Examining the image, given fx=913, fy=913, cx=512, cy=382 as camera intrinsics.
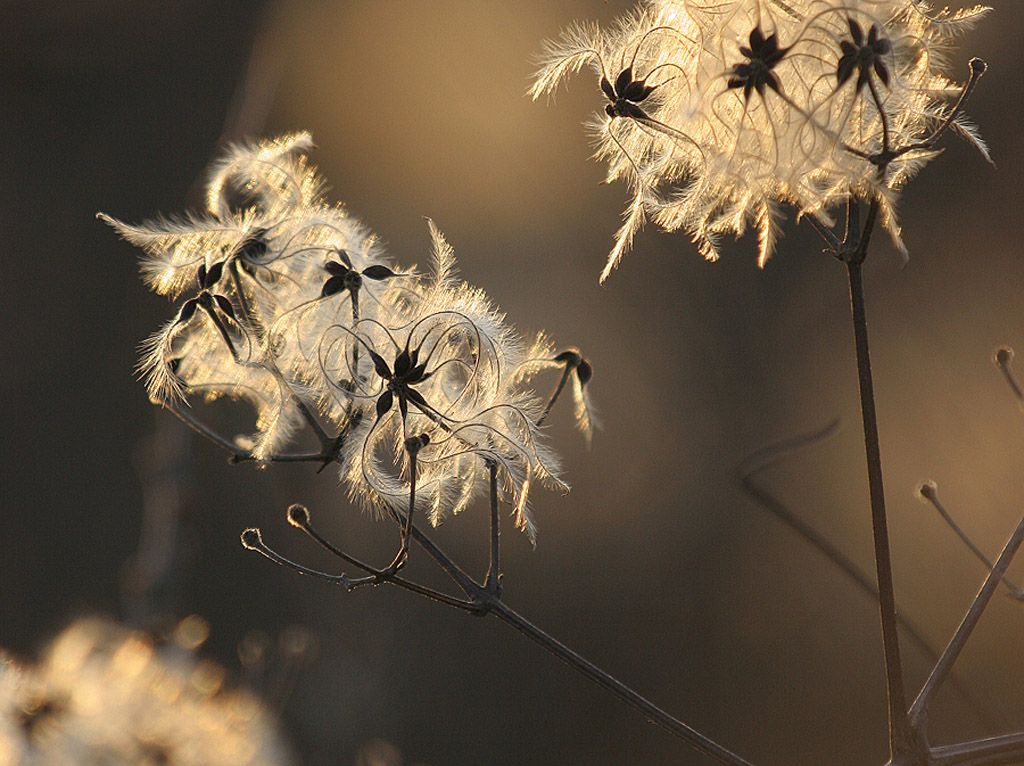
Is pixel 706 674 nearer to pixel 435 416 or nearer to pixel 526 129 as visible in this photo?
pixel 526 129

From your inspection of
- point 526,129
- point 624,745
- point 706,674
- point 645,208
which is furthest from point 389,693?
point 645,208

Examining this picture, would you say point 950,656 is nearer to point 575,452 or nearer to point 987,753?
point 987,753

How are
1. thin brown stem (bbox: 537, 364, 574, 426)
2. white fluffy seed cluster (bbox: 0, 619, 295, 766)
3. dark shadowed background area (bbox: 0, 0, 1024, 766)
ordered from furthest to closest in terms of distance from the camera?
dark shadowed background area (bbox: 0, 0, 1024, 766) < white fluffy seed cluster (bbox: 0, 619, 295, 766) < thin brown stem (bbox: 537, 364, 574, 426)

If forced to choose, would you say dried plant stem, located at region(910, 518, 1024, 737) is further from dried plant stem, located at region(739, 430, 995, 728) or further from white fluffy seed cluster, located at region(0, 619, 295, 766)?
white fluffy seed cluster, located at region(0, 619, 295, 766)

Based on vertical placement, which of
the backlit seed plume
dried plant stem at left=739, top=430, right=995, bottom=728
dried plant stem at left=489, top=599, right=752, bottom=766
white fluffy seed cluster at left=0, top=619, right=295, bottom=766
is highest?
the backlit seed plume

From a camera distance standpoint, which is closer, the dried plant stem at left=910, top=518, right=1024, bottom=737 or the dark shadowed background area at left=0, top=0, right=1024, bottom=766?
the dried plant stem at left=910, top=518, right=1024, bottom=737

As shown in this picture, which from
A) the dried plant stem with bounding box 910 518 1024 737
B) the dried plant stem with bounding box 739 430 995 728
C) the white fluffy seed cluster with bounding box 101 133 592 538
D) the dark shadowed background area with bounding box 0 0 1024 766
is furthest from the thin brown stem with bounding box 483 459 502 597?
the dark shadowed background area with bounding box 0 0 1024 766
